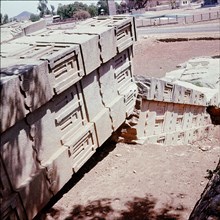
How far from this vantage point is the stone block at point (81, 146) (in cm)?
505

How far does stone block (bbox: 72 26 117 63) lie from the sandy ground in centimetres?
232

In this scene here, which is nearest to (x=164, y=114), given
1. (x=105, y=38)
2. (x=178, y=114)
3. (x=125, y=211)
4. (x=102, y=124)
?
(x=178, y=114)

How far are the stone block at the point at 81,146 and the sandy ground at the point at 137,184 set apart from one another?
2.42 ft

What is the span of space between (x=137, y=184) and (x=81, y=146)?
4.56 feet

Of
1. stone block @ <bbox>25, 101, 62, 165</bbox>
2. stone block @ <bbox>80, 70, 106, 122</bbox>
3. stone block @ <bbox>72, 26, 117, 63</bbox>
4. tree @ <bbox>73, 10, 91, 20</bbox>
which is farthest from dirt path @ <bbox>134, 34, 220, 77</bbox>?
tree @ <bbox>73, 10, 91, 20</bbox>

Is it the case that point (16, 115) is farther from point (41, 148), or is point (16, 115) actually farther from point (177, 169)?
point (177, 169)

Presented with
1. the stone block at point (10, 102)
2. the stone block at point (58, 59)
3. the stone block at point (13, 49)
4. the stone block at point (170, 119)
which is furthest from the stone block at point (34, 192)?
the stone block at point (170, 119)

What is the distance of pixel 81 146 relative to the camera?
5.35 metres

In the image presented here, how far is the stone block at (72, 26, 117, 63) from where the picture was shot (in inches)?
216

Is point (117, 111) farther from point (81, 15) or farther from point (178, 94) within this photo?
point (81, 15)

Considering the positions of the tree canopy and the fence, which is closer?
the fence

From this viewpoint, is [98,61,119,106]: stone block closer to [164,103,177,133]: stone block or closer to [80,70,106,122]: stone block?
[80,70,106,122]: stone block

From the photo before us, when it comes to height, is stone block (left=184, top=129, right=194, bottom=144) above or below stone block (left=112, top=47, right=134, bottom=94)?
below

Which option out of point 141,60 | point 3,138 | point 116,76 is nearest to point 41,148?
point 3,138
